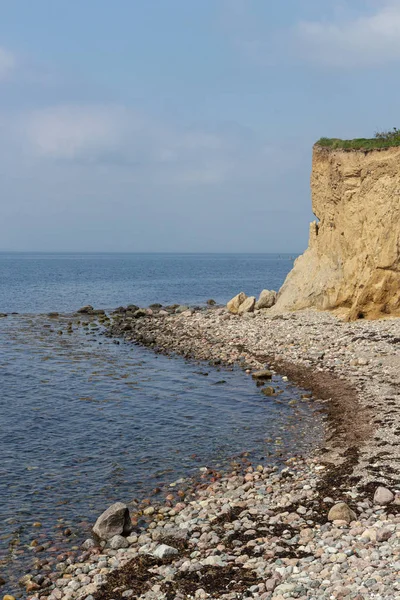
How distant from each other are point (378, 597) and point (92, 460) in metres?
10.3

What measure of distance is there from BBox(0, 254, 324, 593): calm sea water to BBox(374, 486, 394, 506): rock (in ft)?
14.8

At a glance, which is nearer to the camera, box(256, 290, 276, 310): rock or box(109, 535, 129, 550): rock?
box(109, 535, 129, 550): rock

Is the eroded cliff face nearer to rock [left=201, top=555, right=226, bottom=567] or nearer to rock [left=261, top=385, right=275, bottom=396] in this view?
rock [left=261, top=385, right=275, bottom=396]

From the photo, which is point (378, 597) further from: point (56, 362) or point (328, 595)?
point (56, 362)

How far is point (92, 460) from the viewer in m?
17.2

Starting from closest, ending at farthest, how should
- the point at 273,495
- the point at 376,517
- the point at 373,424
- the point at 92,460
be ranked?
the point at 376,517 < the point at 273,495 < the point at 92,460 < the point at 373,424

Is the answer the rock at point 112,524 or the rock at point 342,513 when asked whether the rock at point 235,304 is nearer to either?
the rock at point 112,524

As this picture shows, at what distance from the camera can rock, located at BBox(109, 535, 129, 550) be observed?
1229 cm

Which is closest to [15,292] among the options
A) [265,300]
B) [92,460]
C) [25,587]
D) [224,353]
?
[265,300]

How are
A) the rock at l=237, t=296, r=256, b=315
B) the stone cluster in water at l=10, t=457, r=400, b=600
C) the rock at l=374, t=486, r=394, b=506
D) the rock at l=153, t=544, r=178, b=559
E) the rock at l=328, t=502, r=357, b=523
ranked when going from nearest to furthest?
the stone cluster in water at l=10, t=457, r=400, b=600 → the rock at l=153, t=544, r=178, b=559 → the rock at l=328, t=502, r=357, b=523 → the rock at l=374, t=486, r=394, b=506 → the rock at l=237, t=296, r=256, b=315

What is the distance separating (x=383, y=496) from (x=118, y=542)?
5.58 m

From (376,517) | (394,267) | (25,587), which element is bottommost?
(25,587)

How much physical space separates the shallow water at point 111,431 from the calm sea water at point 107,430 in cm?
3

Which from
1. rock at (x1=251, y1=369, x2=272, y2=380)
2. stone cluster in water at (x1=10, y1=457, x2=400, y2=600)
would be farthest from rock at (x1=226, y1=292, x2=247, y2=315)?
stone cluster in water at (x1=10, y1=457, x2=400, y2=600)
